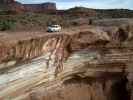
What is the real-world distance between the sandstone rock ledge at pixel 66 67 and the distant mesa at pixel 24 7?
45.6ft

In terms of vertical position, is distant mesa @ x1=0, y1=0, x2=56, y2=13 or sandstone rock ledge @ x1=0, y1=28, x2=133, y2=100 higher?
distant mesa @ x1=0, y1=0, x2=56, y2=13

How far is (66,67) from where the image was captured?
14047 mm

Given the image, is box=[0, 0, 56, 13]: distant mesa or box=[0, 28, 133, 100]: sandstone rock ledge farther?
box=[0, 0, 56, 13]: distant mesa

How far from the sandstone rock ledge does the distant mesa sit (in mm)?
13892

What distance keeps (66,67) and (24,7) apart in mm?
18006

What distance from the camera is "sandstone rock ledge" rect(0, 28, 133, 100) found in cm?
1144

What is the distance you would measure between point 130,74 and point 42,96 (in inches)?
176

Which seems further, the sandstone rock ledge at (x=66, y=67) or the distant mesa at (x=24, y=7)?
the distant mesa at (x=24, y=7)

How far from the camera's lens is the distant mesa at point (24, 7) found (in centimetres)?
2925

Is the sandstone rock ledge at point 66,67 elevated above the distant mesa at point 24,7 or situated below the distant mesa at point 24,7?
below

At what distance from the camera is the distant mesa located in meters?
29.2

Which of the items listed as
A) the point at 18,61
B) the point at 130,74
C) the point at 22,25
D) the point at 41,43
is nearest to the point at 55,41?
the point at 41,43

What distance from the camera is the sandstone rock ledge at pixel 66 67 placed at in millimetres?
11438

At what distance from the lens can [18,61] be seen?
11.5 meters
